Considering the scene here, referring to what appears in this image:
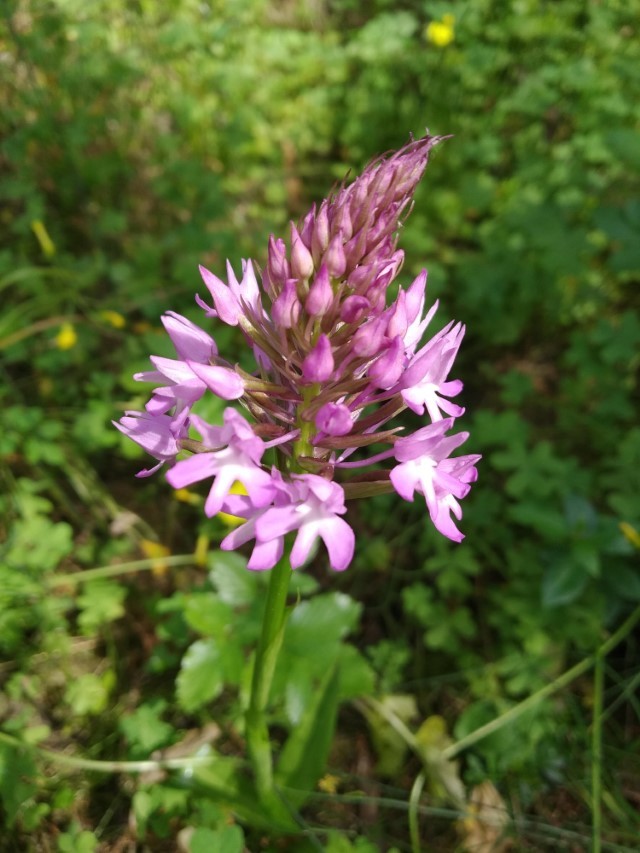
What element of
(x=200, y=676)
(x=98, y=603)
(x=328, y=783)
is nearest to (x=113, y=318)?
(x=98, y=603)

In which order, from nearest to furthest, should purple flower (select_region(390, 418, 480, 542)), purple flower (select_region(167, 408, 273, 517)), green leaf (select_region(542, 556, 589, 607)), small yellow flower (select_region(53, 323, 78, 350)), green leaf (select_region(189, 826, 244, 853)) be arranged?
purple flower (select_region(167, 408, 273, 517))
purple flower (select_region(390, 418, 480, 542))
green leaf (select_region(189, 826, 244, 853))
green leaf (select_region(542, 556, 589, 607))
small yellow flower (select_region(53, 323, 78, 350))

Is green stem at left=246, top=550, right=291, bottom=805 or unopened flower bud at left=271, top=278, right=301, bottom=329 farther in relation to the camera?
green stem at left=246, top=550, right=291, bottom=805

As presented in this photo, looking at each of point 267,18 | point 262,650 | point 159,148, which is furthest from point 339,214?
point 267,18

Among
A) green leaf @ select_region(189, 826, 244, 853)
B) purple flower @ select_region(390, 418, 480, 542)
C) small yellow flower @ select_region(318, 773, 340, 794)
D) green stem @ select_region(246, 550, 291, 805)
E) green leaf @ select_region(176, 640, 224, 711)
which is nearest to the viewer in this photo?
purple flower @ select_region(390, 418, 480, 542)

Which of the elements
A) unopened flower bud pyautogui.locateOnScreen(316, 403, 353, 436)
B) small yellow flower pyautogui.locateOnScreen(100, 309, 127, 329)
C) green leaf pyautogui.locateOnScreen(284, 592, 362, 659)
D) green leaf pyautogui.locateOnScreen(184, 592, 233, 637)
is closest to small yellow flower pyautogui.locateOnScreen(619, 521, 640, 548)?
green leaf pyautogui.locateOnScreen(284, 592, 362, 659)

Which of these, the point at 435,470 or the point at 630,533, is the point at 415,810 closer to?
the point at 630,533

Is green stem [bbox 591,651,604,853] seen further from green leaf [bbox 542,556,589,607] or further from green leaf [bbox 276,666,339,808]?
green leaf [bbox 276,666,339,808]
